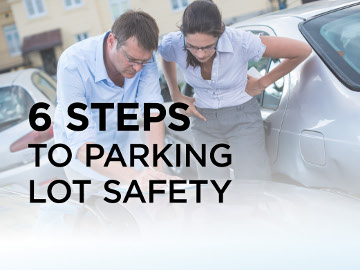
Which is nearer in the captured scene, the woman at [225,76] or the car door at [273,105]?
the woman at [225,76]

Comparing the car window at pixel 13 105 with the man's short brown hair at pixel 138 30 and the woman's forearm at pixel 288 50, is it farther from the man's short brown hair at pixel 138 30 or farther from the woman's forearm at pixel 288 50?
the woman's forearm at pixel 288 50

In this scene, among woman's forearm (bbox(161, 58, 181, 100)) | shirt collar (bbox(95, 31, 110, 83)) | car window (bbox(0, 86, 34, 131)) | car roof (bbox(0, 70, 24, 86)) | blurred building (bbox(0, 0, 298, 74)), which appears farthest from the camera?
blurred building (bbox(0, 0, 298, 74))

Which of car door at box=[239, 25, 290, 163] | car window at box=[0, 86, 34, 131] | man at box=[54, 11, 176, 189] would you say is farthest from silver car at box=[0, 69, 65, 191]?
car door at box=[239, 25, 290, 163]

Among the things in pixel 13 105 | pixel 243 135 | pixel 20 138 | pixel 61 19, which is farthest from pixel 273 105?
pixel 61 19

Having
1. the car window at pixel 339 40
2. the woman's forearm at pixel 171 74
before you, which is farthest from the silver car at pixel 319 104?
the woman's forearm at pixel 171 74

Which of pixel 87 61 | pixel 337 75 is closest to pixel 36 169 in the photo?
pixel 87 61

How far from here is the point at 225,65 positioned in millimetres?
2412

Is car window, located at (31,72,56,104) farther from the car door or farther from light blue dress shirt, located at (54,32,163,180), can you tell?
the car door

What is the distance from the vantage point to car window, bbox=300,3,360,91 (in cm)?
228

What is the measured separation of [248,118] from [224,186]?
1.45 feet

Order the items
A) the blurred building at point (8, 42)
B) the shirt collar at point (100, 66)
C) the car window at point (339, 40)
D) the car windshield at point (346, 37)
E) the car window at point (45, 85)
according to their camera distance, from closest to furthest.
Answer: the shirt collar at point (100, 66) < the car window at point (339, 40) < the car windshield at point (346, 37) < the car window at point (45, 85) < the blurred building at point (8, 42)

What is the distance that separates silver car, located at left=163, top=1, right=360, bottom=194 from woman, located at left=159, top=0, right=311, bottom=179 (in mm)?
95

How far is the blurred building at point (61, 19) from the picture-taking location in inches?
1032

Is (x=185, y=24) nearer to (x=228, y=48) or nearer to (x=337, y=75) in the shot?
(x=228, y=48)
